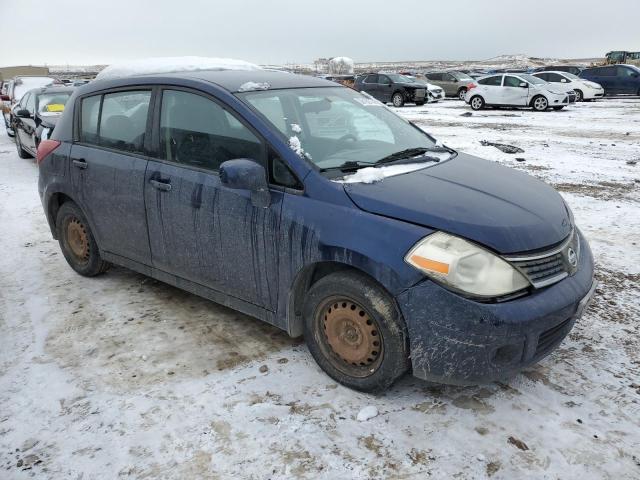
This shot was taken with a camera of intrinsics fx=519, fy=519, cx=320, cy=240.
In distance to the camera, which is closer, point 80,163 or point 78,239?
point 80,163

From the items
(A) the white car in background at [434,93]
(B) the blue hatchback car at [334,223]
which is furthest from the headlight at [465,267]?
(A) the white car in background at [434,93]

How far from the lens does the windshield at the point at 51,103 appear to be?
10004 millimetres

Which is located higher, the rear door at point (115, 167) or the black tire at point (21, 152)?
the rear door at point (115, 167)

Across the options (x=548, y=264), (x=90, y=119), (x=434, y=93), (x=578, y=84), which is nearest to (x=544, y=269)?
(x=548, y=264)

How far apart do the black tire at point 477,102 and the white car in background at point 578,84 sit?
355 centimetres

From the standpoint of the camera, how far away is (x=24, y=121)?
33.9ft

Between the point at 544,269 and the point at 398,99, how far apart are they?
22.9m

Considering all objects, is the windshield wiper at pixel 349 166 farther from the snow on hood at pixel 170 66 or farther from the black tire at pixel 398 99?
the black tire at pixel 398 99

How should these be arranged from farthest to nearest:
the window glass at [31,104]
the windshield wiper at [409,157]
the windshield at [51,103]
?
the window glass at [31,104] < the windshield at [51,103] < the windshield wiper at [409,157]

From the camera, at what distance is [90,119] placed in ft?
14.0

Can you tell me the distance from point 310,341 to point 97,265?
237 centimetres

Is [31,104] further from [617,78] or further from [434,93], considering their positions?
[617,78]

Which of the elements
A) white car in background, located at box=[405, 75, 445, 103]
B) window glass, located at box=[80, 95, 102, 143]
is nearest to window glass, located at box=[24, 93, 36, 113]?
window glass, located at box=[80, 95, 102, 143]

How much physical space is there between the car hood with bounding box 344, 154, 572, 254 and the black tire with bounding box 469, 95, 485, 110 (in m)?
20.3
